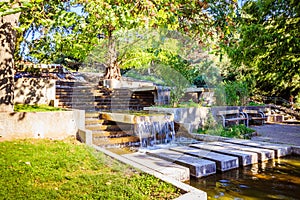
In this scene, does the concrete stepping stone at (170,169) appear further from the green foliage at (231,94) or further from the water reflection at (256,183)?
the green foliage at (231,94)

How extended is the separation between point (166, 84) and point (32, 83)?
526 cm

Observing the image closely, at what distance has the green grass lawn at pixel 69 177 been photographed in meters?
3.15

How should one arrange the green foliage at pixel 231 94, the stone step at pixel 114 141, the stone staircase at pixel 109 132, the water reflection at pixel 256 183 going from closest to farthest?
1. the water reflection at pixel 256 183
2. the stone step at pixel 114 141
3. the stone staircase at pixel 109 132
4. the green foliage at pixel 231 94

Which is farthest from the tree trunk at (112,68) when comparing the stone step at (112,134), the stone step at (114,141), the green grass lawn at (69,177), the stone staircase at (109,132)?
the green grass lawn at (69,177)

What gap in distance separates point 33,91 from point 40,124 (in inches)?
124

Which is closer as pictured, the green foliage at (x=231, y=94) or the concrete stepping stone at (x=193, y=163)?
the concrete stepping stone at (x=193, y=163)

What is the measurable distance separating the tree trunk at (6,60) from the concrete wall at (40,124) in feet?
1.17

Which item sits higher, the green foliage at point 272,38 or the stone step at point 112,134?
the green foliage at point 272,38

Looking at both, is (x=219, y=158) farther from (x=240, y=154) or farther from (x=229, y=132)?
(x=229, y=132)

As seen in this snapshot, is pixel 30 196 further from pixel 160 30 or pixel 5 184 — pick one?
pixel 160 30

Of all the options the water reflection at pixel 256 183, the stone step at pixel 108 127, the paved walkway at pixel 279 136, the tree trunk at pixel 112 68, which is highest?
the tree trunk at pixel 112 68

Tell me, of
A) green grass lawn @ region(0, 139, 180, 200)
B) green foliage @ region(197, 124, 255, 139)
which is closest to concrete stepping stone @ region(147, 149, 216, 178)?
green grass lawn @ region(0, 139, 180, 200)

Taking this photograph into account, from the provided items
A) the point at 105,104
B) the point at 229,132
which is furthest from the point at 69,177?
the point at 105,104

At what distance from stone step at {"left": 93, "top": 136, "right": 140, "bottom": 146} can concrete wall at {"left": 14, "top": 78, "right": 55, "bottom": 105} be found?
3403 millimetres
